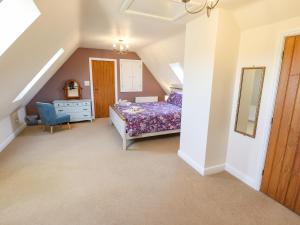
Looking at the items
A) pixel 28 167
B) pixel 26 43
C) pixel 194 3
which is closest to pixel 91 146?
pixel 28 167

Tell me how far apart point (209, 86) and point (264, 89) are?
0.65 meters

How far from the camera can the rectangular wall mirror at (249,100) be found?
7.25 feet

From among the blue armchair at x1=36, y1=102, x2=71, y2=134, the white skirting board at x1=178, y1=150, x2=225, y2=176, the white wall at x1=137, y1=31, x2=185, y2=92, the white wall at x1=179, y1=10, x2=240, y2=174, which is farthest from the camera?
the blue armchair at x1=36, y1=102, x2=71, y2=134

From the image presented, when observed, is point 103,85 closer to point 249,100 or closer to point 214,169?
point 214,169

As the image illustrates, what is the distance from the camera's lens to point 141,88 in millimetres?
6250

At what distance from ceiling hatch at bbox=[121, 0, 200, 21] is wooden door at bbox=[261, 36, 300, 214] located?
1.25 meters

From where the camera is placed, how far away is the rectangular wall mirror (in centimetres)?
221

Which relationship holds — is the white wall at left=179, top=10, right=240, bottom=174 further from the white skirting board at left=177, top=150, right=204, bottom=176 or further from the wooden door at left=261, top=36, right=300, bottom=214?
the wooden door at left=261, top=36, right=300, bottom=214

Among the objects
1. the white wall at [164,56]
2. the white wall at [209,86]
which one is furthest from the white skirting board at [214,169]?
the white wall at [164,56]

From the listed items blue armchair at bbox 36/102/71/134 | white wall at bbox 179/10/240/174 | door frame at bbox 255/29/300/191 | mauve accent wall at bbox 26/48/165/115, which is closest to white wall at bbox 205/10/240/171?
white wall at bbox 179/10/240/174

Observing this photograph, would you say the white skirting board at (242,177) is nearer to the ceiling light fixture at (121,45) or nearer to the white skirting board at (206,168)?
the white skirting board at (206,168)

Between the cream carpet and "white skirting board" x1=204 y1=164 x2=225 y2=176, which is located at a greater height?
"white skirting board" x1=204 y1=164 x2=225 y2=176

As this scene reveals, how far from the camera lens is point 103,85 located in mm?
5723

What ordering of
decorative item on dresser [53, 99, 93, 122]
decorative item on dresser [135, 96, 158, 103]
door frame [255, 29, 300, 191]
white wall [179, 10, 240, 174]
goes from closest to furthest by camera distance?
door frame [255, 29, 300, 191], white wall [179, 10, 240, 174], decorative item on dresser [53, 99, 93, 122], decorative item on dresser [135, 96, 158, 103]
